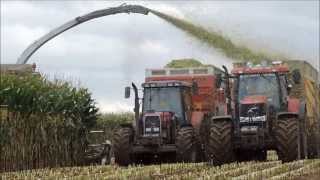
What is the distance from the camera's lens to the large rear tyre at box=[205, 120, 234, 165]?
15227 mm

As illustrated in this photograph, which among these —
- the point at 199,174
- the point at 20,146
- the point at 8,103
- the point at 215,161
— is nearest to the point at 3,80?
the point at 8,103

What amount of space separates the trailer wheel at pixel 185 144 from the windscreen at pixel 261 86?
1615 millimetres

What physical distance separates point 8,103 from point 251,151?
7123 millimetres

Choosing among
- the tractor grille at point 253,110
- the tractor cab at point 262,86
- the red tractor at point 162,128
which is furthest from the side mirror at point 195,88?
the tractor grille at point 253,110

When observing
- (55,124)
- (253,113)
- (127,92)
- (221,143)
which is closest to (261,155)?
(253,113)

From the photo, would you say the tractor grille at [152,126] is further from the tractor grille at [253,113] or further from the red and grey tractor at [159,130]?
the tractor grille at [253,113]

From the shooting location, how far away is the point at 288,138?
49.6 ft

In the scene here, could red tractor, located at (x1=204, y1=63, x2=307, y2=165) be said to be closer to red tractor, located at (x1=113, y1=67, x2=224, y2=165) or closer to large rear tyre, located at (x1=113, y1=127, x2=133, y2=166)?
red tractor, located at (x1=113, y1=67, x2=224, y2=165)

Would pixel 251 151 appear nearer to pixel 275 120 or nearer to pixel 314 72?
pixel 275 120

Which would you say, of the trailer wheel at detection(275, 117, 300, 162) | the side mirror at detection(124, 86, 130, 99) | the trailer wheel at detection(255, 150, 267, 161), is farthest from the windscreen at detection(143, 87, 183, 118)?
the trailer wheel at detection(275, 117, 300, 162)

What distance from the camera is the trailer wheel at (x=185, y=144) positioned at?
16562mm

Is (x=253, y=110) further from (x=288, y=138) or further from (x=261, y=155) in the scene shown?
(x=261, y=155)

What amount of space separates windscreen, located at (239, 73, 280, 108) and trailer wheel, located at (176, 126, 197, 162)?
1.61 meters

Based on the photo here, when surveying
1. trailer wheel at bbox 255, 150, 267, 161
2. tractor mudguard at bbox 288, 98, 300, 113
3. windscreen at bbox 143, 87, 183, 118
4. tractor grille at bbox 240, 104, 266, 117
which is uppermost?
windscreen at bbox 143, 87, 183, 118
